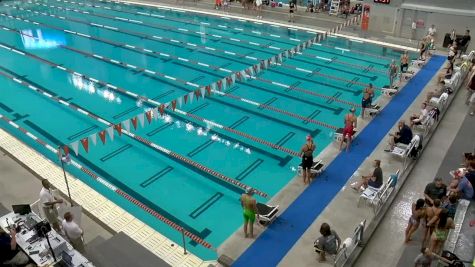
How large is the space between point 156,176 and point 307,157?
143 inches

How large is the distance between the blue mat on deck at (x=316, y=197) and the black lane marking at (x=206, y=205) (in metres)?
1.70

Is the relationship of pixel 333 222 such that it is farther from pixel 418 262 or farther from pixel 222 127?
pixel 222 127

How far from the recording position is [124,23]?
22047 mm

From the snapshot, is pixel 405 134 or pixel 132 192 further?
pixel 405 134

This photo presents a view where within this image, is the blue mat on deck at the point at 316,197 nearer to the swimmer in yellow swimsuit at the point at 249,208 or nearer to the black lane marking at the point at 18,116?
the swimmer in yellow swimsuit at the point at 249,208

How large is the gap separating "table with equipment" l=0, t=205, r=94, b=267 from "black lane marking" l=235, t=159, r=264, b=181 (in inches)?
177

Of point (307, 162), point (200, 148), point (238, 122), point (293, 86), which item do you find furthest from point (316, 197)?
point (293, 86)

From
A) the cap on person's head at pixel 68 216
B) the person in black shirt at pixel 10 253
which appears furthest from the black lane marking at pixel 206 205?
the person in black shirt at pixel 10 253

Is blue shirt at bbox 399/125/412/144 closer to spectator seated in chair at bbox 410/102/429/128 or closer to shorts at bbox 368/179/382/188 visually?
spectator seated in chair at bbox 410/102/429/128

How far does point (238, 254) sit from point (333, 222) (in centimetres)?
192

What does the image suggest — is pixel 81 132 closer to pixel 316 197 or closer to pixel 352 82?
pixel 316 197

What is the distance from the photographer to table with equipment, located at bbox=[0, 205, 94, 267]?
552cm

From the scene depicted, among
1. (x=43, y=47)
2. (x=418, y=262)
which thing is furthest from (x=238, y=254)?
(x=43, y=47)

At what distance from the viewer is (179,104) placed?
1156 centimetres
